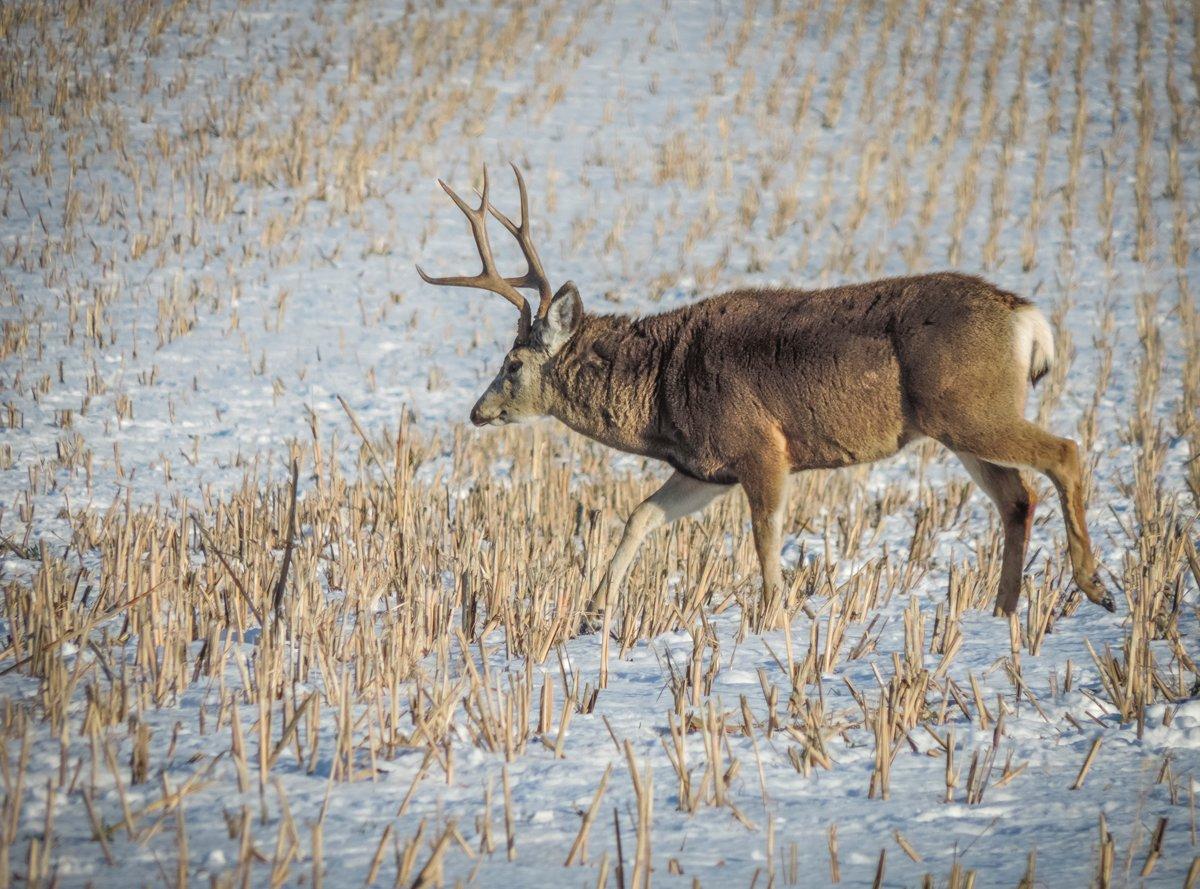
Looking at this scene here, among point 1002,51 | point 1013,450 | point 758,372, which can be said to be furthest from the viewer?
point 1002,51

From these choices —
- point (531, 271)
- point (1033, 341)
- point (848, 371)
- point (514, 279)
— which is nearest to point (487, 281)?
point (514, 279)

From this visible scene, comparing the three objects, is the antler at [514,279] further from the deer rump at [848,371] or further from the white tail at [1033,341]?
the white tail at [1033,341]

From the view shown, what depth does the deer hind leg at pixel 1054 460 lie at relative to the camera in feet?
17.7

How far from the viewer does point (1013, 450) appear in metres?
5.43

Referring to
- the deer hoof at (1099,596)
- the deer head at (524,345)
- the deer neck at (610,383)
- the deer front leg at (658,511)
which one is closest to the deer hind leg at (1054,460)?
the deer hoof at (1099,596)

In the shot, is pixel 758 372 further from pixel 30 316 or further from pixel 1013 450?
pixel 30 316

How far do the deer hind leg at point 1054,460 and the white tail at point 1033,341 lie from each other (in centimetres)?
34

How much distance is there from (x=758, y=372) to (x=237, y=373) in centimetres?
638

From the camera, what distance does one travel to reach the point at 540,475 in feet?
27.7

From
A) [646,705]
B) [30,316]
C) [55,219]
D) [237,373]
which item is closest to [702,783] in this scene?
[646,705]

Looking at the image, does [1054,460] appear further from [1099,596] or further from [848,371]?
[848,371]

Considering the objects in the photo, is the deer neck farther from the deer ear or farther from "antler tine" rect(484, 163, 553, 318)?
"antler tine" rect(484, 163, 553, 318)

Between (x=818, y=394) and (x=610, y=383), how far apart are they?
1.17m

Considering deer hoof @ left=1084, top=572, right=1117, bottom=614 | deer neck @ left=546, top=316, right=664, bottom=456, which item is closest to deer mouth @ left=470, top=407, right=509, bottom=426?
deer neck @ left=546, top=316, right=664, bottom=456
